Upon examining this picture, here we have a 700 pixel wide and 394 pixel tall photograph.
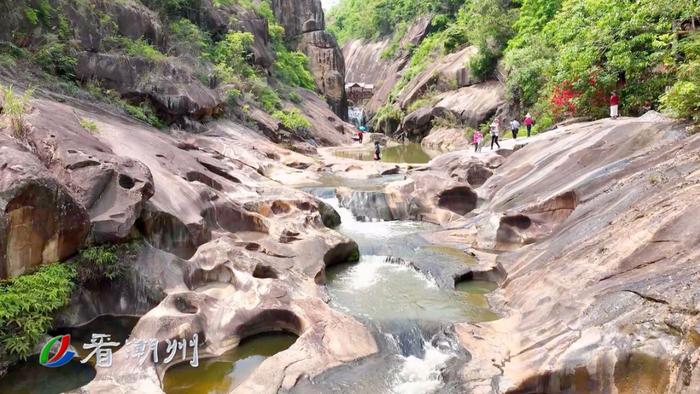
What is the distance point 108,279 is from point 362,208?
921 centimetres

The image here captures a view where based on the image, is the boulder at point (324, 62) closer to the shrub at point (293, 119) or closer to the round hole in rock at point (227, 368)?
the shrub at point (293, 119)

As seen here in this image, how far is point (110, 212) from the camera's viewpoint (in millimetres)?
9109

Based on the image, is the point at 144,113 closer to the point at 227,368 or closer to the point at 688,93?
the point at 227,368

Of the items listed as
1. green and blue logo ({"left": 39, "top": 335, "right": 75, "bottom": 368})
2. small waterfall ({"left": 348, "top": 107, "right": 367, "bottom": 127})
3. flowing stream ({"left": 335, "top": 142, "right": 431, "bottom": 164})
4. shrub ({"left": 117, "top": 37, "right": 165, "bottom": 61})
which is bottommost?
small waterfall ({"left": 348, "top": 107, "right": 367, "bottom": 127})

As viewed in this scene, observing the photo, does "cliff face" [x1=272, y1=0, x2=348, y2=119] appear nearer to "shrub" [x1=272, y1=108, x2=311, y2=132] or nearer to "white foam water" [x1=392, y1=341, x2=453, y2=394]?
"shrub" [x1=272, y1=108, x2=311, y2=132]

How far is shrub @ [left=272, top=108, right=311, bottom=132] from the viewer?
3020 centimetres

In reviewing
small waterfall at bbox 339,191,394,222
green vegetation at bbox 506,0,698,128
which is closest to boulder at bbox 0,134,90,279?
small waterfall at bbox 339,191,394,222

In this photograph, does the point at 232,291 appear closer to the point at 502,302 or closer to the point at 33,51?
the point at 502,302

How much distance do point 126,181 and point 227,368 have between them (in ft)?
13.8

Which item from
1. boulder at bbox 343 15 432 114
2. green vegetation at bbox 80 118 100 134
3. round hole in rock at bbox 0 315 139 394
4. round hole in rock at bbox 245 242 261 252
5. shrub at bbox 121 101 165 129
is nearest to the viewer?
round hole in rock at bbox 0 315 139 394

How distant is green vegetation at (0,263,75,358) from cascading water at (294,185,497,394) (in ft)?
13.2

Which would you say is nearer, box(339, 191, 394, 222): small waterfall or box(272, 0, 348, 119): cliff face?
box(339, 191, 394, 222): small waterfall

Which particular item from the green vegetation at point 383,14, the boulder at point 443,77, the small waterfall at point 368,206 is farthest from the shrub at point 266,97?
the green vegetation at point 383,14

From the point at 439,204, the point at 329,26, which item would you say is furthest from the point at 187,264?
the point at 329,26
